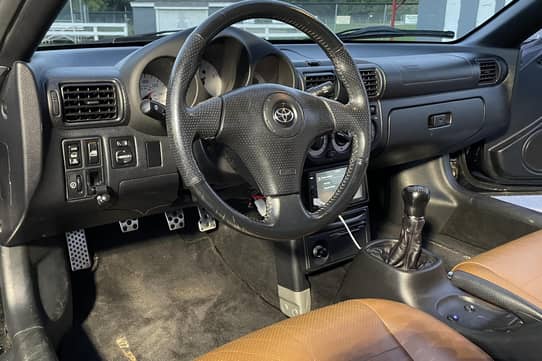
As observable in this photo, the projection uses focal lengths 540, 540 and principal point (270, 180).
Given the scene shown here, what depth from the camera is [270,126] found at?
1294mm

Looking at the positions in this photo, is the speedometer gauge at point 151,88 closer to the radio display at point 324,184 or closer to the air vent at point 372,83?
the radio display at point 324,184

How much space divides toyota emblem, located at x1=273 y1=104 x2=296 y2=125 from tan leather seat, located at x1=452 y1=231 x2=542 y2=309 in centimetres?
70

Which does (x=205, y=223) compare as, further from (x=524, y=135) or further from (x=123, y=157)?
(x=524, y=135)

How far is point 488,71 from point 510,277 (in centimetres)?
129

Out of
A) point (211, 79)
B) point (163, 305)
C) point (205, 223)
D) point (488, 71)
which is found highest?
point (211, 79)

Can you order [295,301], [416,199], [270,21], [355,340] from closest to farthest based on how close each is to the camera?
[355,340] → [416,199] → [270,21] → [295,301]

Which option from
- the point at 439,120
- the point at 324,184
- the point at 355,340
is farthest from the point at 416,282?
the point at 439,120

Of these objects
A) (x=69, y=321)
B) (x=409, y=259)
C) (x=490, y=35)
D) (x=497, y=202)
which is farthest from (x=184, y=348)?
(x=490, y=35)

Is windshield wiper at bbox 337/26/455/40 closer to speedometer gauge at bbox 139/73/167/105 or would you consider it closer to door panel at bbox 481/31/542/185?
door panel at bbox 481/31/542/185

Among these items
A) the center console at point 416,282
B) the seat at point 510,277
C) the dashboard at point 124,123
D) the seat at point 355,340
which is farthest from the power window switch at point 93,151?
the seat at point 510,277

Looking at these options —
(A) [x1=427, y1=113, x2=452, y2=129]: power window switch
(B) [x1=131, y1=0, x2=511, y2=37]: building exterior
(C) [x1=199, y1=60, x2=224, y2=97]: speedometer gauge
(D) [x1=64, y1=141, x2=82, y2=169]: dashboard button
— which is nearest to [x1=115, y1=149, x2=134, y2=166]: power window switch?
(D) [x1=64, y1=141, x2=82, y2=169]: dashboard button

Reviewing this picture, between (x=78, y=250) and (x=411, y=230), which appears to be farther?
(x=78, y=250)

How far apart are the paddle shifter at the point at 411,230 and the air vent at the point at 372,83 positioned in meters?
0.45

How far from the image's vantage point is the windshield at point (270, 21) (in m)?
1.66
